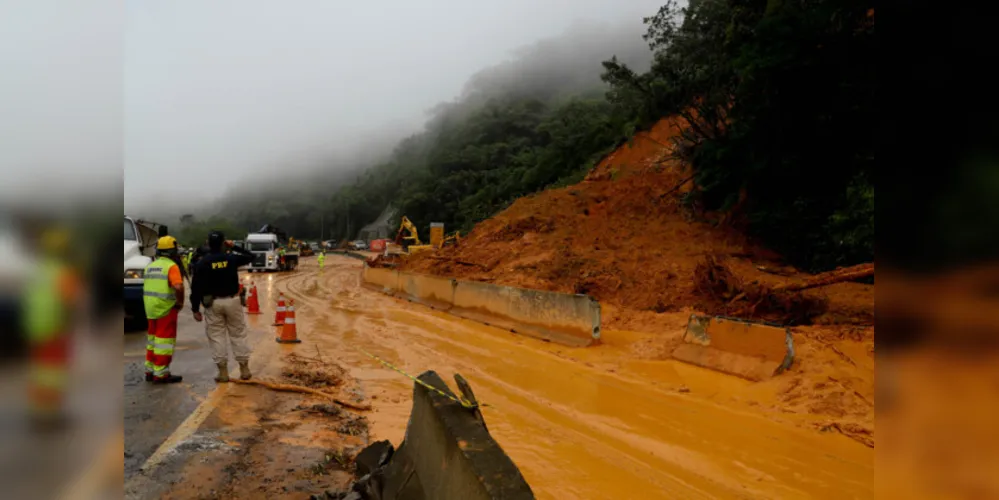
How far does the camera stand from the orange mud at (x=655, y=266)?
251 inches

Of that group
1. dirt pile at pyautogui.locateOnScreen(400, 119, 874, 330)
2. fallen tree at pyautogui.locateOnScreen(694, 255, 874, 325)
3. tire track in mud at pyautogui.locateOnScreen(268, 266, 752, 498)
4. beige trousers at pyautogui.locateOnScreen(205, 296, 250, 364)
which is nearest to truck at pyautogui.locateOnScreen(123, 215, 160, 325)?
beige trousers at pyautogui.locateOnScreen(205, 296, 250, 364)

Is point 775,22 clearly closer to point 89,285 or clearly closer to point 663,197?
point 663,197

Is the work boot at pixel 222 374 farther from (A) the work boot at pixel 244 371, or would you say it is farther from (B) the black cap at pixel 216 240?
(B) the black cap at pixel 216 240

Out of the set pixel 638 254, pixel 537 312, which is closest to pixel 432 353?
pixel 537 312

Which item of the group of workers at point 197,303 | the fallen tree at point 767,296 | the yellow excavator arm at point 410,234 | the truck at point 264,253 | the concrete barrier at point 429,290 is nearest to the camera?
the group of workers at point 197,303

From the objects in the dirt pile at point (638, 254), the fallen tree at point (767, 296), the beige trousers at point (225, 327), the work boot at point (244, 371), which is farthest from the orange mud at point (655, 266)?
the beige trousers at point (225, 327)

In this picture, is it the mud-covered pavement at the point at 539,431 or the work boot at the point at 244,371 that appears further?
the work boot at the point at 244,371

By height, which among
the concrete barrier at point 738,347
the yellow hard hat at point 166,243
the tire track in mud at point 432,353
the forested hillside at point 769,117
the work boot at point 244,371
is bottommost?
the tire track in mud at point 432,353

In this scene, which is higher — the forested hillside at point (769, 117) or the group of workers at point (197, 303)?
the forested hillside at point (769, 117)

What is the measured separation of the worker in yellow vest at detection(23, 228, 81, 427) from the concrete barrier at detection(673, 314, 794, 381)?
288 inches

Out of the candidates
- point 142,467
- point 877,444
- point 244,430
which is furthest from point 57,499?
point 244,430

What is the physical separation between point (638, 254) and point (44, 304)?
15750mm

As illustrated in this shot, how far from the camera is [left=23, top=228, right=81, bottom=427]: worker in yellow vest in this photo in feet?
2.71

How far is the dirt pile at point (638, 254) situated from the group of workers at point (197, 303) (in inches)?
281
